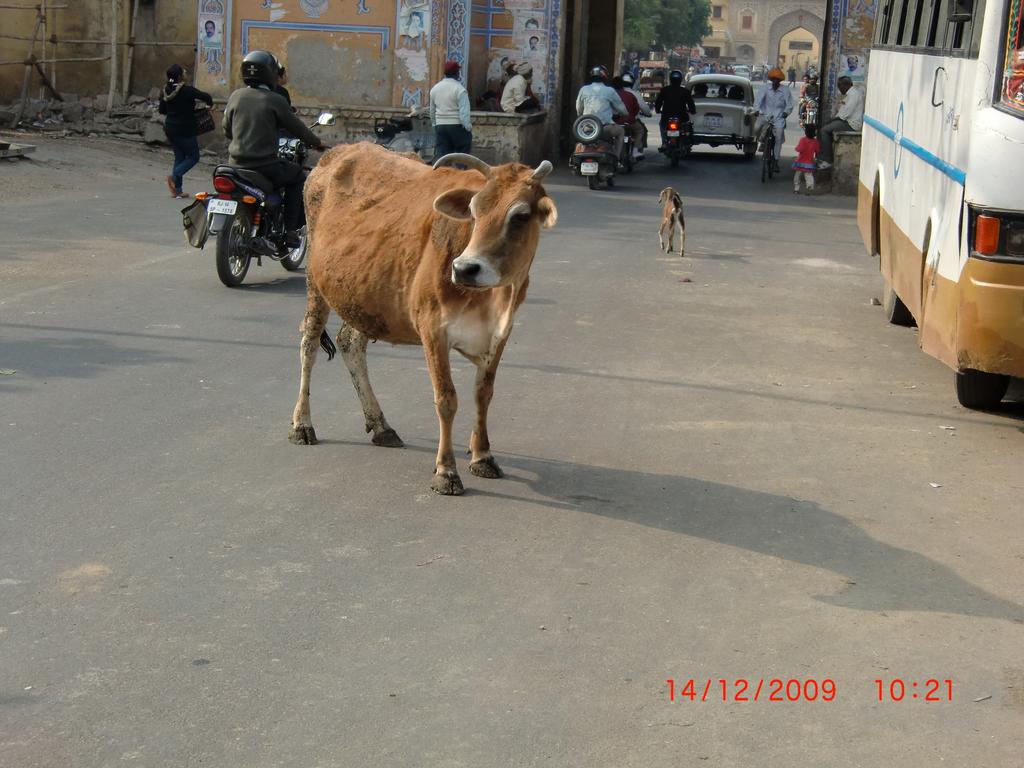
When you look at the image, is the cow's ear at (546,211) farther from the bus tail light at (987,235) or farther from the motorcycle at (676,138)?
the motorcycle at (676,138)

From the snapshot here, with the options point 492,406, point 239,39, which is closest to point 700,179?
point 239,39

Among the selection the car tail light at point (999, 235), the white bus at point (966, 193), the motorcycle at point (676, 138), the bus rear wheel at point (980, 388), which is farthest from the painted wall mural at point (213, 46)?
the car tail light at point (999, 235)

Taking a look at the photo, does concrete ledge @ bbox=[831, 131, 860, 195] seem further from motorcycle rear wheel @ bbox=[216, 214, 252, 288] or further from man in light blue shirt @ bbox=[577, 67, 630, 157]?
motorcycle rear wheel @ bbox=[216, 214, 252, 288]

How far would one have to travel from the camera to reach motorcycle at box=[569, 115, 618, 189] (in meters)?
22.5

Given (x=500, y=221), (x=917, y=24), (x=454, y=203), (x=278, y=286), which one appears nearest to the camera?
(x=500, y=221)

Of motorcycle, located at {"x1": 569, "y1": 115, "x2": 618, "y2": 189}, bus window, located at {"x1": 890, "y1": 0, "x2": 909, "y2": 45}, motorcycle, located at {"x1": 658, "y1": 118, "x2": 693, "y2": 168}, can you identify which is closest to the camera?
bus window, located at {"x1": 890, "y1": 0, "x2": 909, "y2": 45}

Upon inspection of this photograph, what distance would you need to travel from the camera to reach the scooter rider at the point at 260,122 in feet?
39.2

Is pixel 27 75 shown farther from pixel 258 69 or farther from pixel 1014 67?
pixel 1014 67

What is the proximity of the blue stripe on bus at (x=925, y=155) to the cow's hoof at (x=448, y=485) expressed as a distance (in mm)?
3412

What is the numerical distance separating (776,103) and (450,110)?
282 inches

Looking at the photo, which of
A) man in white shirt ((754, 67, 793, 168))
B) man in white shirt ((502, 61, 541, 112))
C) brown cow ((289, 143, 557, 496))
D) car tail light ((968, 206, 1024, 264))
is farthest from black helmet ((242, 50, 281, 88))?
man in white shirt ((754, 67, 793, 168))

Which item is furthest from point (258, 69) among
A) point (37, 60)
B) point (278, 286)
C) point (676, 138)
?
point (676, 138)

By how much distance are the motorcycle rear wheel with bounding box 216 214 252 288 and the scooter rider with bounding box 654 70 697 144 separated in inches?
628

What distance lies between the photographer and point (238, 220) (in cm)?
1218
